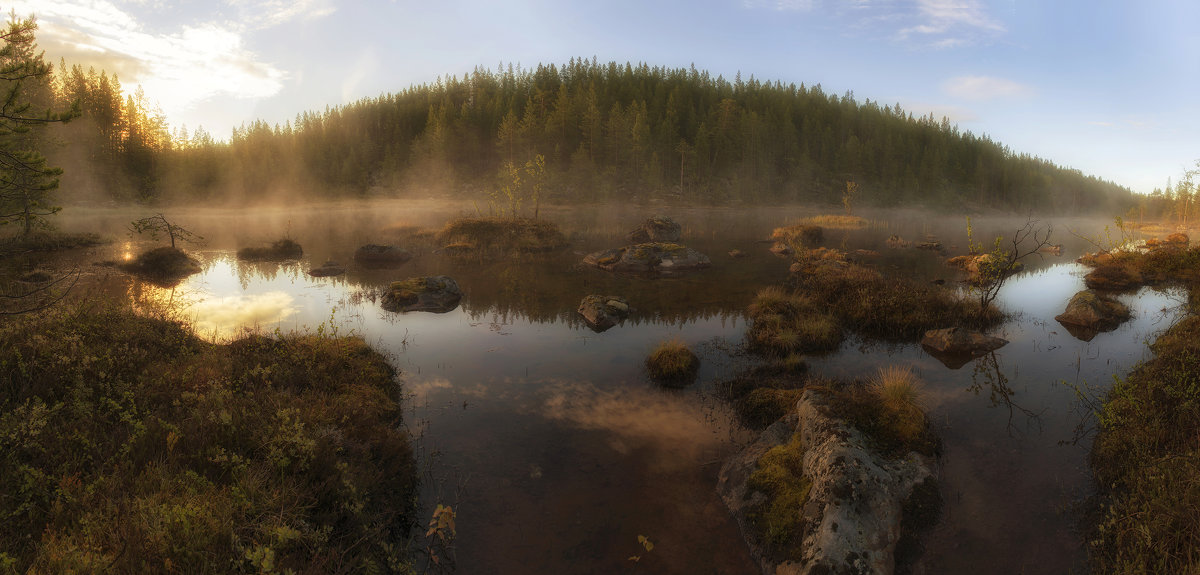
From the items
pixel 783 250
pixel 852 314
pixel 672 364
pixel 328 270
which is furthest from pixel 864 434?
pixel 783 250

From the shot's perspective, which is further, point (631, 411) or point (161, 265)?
point (161, 265)

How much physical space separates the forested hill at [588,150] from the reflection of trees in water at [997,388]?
7240 centimetres

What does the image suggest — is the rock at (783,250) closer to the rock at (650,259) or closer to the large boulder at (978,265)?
the rock at (650,259)

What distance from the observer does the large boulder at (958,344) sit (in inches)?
536

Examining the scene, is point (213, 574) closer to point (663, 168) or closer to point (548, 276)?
point (548, 276)

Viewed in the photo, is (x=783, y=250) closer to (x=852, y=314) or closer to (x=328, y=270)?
(x=852, y=314)

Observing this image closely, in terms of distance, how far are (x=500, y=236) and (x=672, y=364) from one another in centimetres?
2655

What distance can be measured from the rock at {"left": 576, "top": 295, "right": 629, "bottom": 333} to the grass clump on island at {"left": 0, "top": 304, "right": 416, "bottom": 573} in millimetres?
7681

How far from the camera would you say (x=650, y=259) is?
27.8m

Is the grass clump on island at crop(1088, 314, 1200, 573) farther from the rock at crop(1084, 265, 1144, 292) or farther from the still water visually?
the rock at crop(1084, 265, 1144, 292)

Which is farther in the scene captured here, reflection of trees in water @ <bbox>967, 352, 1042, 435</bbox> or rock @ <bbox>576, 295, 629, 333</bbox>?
rock @ <bbox>576, 295, 629, 333</bbox>

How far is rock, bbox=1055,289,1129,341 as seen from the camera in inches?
637

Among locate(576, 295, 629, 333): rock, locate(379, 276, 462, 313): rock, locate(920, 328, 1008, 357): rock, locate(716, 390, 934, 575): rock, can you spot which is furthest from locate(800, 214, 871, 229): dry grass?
locate(716, 390, 934, 575): rock

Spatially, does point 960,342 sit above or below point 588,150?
below
